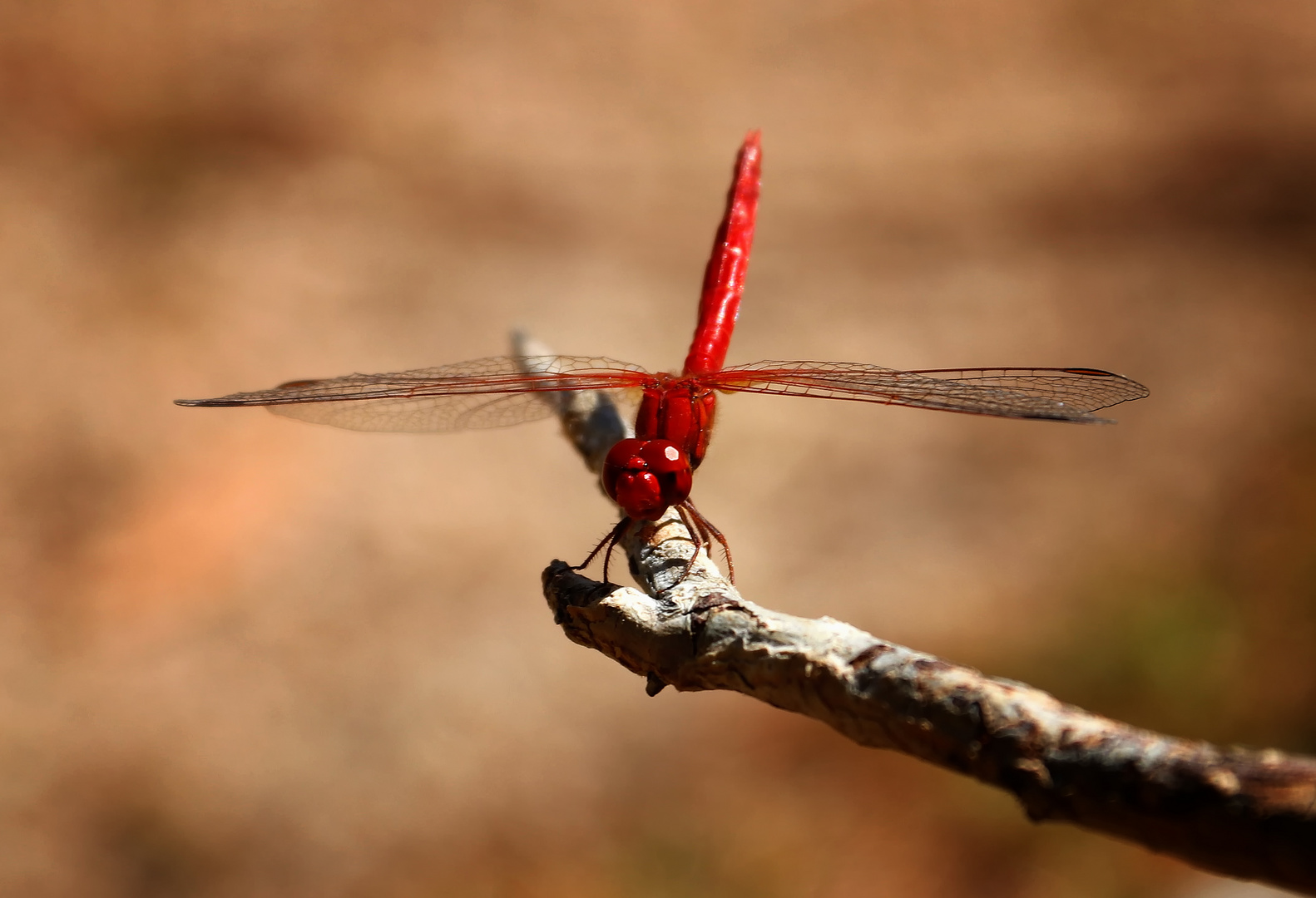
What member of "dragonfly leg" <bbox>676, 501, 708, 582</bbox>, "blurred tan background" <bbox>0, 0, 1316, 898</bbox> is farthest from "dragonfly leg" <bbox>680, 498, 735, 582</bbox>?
"blurred tan background" <bbox>0, 0, 1316, 898</bbox>

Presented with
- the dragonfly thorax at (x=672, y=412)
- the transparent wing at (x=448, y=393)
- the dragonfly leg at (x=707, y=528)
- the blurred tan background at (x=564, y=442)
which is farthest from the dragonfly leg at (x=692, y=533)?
the blurred tan background at (x=564, y=442)

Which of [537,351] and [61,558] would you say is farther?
[61,558]

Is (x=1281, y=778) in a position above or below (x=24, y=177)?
below

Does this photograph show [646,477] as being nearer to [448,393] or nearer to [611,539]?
[611,539]

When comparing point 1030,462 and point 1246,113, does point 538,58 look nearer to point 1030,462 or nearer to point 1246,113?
point 1030,462

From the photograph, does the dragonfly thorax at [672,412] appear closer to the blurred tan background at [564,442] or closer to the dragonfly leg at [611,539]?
the dragonfly leg at [611,539]

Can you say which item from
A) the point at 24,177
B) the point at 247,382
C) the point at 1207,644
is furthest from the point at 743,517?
the point at 24,177

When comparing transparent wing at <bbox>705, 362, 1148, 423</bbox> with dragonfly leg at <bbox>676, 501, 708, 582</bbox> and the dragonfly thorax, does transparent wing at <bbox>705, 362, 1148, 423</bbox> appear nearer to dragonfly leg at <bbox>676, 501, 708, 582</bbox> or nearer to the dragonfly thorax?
the dragonfly thorax

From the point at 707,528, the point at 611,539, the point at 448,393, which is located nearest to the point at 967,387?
the point at 707,528
